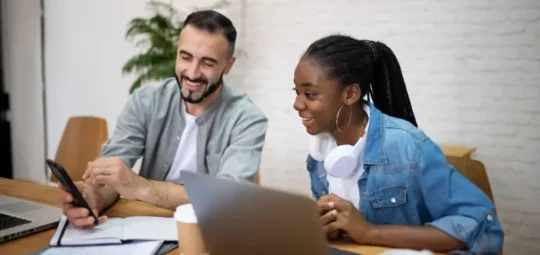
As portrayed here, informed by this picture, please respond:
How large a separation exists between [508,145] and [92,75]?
2.95 metres

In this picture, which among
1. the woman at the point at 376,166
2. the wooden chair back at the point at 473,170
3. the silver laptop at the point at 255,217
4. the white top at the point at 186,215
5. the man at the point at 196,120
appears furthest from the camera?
the man at the point at 196,120

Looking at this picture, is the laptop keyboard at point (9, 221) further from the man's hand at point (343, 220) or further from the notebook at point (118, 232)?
the man's hand at point (343, 220)

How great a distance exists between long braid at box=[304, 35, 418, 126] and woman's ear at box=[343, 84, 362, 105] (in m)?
0.01

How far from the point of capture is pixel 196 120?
5.60ft

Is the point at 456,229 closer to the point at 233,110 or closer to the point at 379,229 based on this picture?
the point at 379,229

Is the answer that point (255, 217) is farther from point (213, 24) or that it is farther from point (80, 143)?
point (80, 143)

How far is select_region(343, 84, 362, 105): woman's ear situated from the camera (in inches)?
49.1

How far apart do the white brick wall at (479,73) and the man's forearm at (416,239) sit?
1.66 metres

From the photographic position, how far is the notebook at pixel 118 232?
110 cm

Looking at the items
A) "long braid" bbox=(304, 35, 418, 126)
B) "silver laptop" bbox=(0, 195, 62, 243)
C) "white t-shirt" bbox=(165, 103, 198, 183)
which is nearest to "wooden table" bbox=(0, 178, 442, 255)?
"silver laptop" bbox=(0, 195, 62, 243)

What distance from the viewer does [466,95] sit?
9.05 ft

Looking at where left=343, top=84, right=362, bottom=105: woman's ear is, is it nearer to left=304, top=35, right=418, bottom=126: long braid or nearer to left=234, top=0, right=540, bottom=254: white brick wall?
left=304, top=35, right=418, bottom=126: long braid

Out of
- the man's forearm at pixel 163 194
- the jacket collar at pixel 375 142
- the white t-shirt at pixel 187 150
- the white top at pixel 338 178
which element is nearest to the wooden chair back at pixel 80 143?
the white t-shirt at pixel 187 150

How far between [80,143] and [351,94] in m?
1.44
